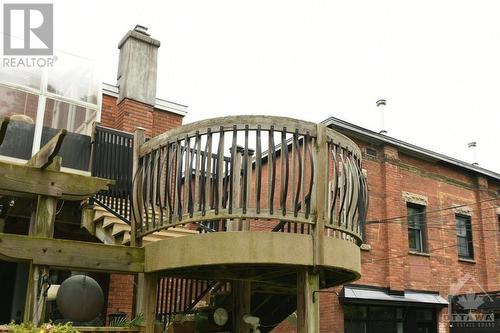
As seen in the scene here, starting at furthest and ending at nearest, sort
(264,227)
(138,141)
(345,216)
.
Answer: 1. (264,227)
2. (138,141)
3. (345,216)

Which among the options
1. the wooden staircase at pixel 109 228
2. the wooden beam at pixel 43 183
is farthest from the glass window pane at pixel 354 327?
the wooden beam at pixel 43 183

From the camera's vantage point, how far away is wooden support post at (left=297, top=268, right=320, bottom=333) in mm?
6473

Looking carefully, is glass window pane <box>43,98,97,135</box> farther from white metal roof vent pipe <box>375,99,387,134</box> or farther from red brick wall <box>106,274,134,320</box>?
white metal roof vent pipe <box>375,99,387,134</box>

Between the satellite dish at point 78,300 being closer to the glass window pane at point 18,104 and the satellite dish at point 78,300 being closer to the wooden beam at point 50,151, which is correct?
the wooden beam at point 50,151

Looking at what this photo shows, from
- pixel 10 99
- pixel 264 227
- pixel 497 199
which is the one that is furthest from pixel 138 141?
pixel 497 199

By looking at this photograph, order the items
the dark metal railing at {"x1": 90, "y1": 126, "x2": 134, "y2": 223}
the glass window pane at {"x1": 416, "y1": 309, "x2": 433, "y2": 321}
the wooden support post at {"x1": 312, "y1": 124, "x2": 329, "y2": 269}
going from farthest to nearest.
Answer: the glass window pane at {"x1": 416, "y1": 309, "x2": 433, "y2": 321}
the dark metal railing at {"x1": 90, "y1": 126, "x2": 134, "y2": 223}
the wooden support post at {"x1": 312, "y1": 124, "x2": 329, "y2": 269}

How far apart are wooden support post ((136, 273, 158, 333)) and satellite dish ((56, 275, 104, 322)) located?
524 millimetres

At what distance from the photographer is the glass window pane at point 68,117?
10.2 metres

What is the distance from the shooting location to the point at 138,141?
25.1 feet

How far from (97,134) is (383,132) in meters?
10.9

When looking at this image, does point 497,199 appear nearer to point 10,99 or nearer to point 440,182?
point 440,182

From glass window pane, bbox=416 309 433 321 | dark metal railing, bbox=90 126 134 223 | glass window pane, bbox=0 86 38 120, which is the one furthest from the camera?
glass window pane, bbox=416 309 433 321

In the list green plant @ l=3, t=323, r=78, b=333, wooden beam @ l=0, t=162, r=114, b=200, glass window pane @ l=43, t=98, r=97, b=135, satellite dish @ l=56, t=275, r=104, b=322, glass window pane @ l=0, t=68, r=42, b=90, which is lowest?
green plant @ l=3, t=323, r=78, b=333

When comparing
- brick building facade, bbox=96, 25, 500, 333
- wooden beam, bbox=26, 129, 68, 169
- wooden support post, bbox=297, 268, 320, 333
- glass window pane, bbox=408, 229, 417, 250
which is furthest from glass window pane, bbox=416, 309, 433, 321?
wooden beam, bbox=26, 129, 68, 169
